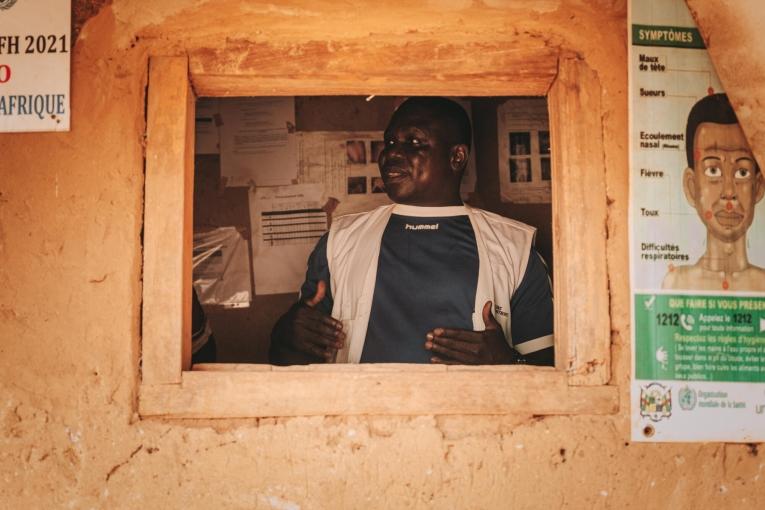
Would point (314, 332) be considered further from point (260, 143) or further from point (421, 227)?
point (260, 143)

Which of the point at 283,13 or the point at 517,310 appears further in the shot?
the point at 517,310

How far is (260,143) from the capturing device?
151 inches

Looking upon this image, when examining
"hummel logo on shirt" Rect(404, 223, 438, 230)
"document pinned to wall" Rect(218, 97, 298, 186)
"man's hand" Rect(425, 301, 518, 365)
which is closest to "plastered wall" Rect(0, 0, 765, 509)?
"man's hand" Rect(425, 301, 518, 365)

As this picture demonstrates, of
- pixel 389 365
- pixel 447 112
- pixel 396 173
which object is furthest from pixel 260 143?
pixel 389 365

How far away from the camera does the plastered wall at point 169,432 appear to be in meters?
2.12

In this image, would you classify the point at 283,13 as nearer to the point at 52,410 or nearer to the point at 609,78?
the point at 609,78

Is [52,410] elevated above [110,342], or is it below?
below

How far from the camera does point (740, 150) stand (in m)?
2.22

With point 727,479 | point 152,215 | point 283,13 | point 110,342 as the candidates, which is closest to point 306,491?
point 110,342

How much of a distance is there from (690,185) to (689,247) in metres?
0.18

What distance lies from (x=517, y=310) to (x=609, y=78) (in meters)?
1.17

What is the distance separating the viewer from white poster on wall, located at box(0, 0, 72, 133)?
2.21 metres

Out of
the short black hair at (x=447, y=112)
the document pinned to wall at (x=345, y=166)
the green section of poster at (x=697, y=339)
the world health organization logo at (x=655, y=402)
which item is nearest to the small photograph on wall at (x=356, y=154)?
the document pinned to wall at (x=345, y=166)

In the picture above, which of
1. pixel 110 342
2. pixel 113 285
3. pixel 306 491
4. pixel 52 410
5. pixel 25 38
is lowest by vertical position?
pixel 306 491
